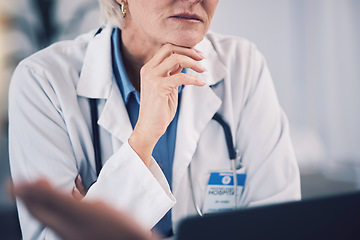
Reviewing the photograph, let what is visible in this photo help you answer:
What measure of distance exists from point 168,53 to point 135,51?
20cm

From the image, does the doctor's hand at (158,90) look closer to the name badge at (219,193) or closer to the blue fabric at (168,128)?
the blue fabric at (168,128)

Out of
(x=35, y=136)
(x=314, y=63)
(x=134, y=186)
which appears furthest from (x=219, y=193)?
(x=314, y=63)

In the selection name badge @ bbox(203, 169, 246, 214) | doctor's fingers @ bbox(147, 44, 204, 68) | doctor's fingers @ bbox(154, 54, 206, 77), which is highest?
doctor's fingers @ bbox(147, 44, 204, 68)

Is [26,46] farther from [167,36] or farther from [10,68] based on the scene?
[167,36]

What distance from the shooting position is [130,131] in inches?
36.3

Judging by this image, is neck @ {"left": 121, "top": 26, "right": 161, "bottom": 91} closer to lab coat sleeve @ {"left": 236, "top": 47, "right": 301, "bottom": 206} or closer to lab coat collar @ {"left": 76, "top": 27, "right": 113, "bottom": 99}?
lab coat collar @ {"left": 76, "top": 27, "right": 113, "bottom": 99}

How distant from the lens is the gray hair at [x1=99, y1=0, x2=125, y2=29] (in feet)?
3.33

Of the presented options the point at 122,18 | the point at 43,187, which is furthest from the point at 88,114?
the point at 43,187

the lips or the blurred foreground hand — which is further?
the lips

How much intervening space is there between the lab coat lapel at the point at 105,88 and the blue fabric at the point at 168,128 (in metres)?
0.03

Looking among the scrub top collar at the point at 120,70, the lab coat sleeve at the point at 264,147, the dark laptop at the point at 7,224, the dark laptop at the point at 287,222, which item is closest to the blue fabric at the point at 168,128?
the scrub top collar at the point at 120,70

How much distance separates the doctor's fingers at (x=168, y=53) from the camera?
87 centimetres

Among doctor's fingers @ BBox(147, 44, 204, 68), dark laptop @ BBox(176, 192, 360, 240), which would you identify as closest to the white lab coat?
doctor's fingers @ BBox(147, 44, 204, 68)

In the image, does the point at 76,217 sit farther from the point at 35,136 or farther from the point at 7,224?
the point at 7,224
